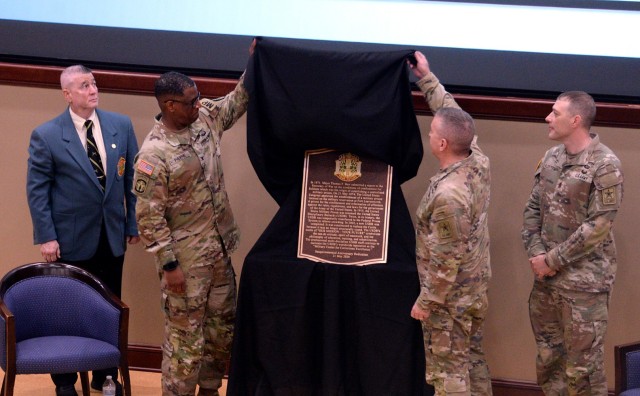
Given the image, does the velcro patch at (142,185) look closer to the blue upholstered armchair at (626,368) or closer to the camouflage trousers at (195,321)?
the camouflage trousers at (195,321)

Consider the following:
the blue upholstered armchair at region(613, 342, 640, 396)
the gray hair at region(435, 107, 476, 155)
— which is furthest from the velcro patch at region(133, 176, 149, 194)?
the blue upholstered armchair at region(613, 342, 640, 396)

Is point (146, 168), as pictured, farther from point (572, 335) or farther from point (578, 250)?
point (572, 335)

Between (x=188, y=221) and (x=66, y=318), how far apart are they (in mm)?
905

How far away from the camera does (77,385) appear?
5512 millimetres

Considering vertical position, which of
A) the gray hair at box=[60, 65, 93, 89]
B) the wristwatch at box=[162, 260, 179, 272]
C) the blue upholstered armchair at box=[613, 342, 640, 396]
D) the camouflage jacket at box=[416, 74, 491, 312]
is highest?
the gray hair at box=[60, 65, 93, 89]

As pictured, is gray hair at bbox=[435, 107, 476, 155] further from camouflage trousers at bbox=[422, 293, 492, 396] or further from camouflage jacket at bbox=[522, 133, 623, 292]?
camouflage trousers at bbox=[422, 293, 492, 396]

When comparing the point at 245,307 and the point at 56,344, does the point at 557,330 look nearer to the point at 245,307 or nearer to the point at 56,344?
the point at 245,307

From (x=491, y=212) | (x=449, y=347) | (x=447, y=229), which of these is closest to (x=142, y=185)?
(x=447, y=229)

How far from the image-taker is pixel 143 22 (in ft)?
18.1

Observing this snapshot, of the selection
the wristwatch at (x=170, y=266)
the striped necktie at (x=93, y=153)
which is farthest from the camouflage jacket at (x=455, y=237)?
the striped necktie at (x=93, y=153)

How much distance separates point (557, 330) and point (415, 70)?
1.53 meters

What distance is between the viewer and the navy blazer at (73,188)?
5.02 meters

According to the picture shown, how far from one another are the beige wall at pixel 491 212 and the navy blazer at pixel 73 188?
0.44 metres

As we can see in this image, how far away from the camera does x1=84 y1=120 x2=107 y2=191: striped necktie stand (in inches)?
201
